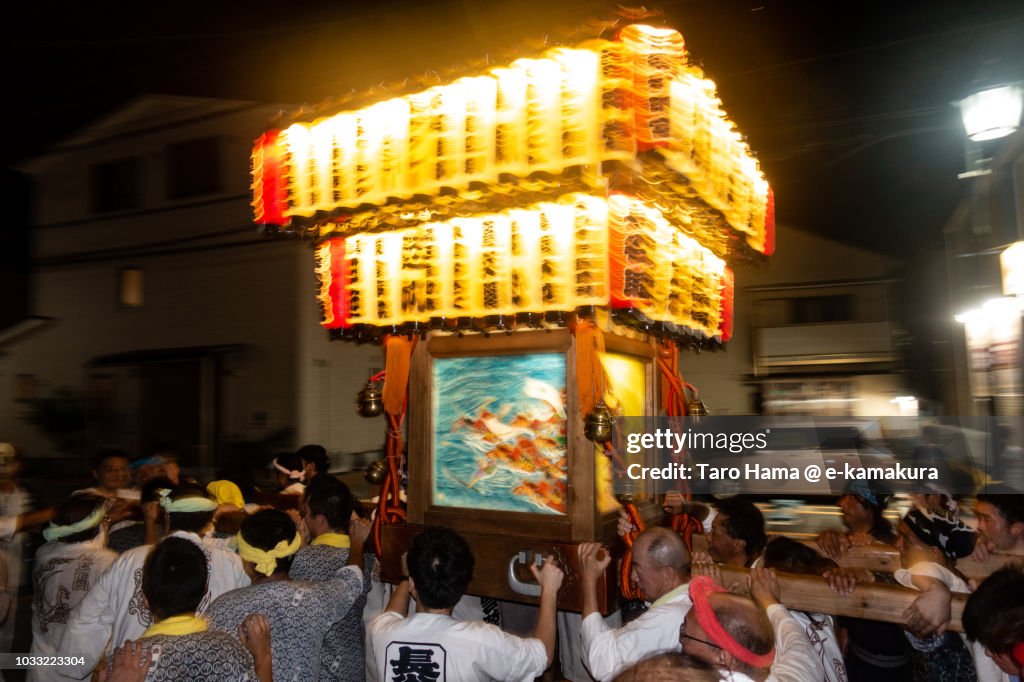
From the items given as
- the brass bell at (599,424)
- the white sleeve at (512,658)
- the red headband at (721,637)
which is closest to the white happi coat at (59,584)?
the white sleeve at (512,658)

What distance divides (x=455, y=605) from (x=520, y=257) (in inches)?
76.8

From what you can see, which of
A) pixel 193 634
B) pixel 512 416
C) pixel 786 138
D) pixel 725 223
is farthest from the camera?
pixel 786 138

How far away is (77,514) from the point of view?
168 inches

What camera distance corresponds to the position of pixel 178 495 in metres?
4.53

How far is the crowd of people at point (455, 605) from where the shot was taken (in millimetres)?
2576

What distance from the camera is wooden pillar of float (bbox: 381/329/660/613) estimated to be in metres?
3.88

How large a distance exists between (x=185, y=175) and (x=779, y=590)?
1667cm

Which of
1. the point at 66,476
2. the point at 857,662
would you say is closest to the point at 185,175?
the point at 66,476

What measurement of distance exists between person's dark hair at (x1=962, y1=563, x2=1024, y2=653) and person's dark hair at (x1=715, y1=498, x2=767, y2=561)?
1573 millimetres

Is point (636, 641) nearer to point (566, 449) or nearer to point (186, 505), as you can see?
point (566, 449)

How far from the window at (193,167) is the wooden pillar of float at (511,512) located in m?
13.5

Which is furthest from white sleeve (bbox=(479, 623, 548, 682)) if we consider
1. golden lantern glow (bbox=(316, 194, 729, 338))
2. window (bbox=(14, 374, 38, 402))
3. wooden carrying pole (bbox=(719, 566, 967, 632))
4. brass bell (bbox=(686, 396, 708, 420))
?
window (bbox=(14, 374, 38, 402))

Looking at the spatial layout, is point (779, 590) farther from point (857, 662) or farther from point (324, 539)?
point (324, 539)

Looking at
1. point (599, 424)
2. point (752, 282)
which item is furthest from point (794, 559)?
point (752, 282)
